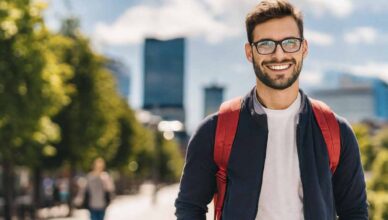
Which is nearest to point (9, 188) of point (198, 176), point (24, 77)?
point (24, 77)

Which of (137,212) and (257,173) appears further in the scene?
(137,212)

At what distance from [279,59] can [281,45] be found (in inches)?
2.0

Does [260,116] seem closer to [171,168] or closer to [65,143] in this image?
[65,143]

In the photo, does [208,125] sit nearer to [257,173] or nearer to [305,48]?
[257,173]

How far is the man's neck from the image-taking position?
2.77 metres

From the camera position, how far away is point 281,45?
2.74m

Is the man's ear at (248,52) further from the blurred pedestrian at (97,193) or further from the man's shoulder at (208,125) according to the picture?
the blurred pedestrian at (97,193)

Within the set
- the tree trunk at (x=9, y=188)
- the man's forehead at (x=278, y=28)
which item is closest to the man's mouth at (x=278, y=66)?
the man's forehead at (x=278, y=28)

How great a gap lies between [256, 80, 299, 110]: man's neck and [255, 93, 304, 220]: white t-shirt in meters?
0.02

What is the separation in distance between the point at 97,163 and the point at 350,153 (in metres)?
10.9

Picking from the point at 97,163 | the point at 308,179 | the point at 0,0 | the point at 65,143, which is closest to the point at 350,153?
the point at 308,179

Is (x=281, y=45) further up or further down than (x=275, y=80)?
further up

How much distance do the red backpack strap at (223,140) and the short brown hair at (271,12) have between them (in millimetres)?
315

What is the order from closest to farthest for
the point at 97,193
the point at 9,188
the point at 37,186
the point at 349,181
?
the point at 349,181, the point at 97,193, the point at 9,188, the point at 37,186
